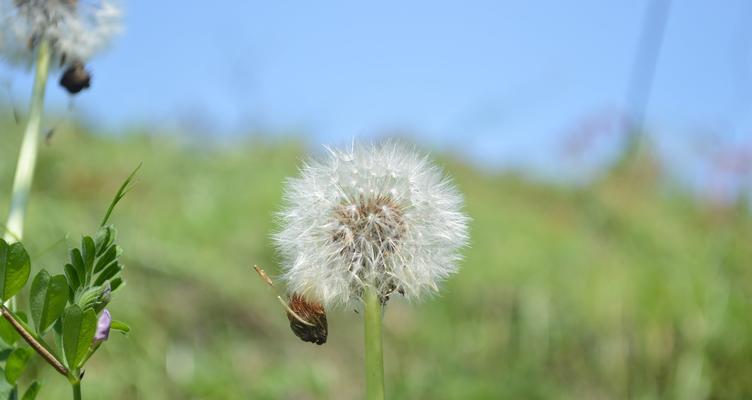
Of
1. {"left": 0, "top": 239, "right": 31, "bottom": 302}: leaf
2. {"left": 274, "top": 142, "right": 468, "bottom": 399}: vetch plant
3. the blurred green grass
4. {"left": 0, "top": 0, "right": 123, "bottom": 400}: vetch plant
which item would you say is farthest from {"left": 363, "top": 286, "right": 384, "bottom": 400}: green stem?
the blurred green grass

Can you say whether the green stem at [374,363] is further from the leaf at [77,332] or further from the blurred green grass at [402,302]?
the blurred green grass at [402,302]

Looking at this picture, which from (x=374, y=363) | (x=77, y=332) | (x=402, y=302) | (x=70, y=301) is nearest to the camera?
(x=374, y=363)

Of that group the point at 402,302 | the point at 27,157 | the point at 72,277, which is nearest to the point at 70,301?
the point at 72,277

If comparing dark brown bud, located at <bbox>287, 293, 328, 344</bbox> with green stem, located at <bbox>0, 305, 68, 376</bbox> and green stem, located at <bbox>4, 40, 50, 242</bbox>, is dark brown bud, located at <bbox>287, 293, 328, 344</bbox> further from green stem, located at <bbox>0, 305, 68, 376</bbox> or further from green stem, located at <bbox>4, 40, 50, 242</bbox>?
green stem, located at <bbox>4, 40, 50, 242</bbox>

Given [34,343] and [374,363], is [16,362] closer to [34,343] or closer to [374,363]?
[34,343]

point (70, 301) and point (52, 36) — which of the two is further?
point (52, 36)

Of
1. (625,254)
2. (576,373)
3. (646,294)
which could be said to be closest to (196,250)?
(576,373)
